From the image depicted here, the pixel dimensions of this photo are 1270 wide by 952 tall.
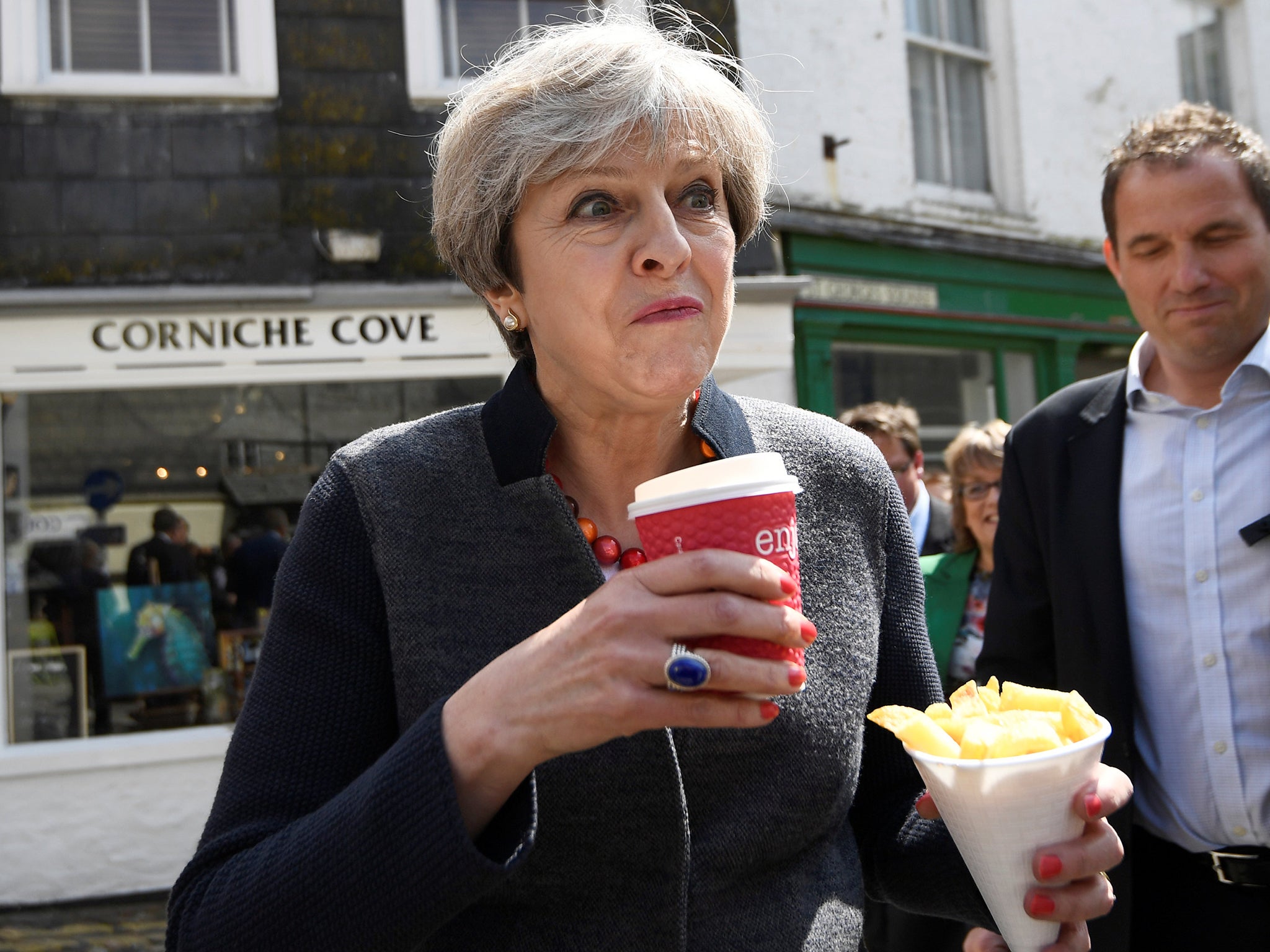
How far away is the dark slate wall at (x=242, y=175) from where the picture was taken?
21.8 ft

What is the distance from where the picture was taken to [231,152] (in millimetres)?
6906

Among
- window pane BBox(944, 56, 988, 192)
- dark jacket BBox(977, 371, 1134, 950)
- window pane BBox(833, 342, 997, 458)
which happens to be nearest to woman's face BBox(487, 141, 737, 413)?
dark jacket BBox(977, 371, 1134, 950)

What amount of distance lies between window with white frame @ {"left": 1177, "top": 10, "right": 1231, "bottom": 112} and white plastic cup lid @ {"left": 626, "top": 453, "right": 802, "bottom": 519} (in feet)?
39.0

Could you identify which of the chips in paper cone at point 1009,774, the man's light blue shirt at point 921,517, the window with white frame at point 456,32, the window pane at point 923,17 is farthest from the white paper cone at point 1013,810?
the window pane at point 923,17

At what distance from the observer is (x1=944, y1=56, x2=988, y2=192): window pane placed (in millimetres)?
9602

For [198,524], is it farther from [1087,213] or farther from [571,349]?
[1087,213]

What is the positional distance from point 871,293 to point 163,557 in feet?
17.8

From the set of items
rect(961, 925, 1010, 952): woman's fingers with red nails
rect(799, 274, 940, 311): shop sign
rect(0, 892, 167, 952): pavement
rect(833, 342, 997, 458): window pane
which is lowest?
rect(0, 892, 167, 952): pavement

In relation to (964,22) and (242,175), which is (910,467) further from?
(964,22)

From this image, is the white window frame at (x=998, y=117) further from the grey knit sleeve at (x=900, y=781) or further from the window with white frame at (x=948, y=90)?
the grey knit sleeve at (x=900, y=781)

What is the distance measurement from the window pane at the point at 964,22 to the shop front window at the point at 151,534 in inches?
222

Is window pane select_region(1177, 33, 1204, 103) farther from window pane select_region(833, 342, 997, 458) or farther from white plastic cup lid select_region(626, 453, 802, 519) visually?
white plastic cup lid select_region(626, 453, 802, 519)

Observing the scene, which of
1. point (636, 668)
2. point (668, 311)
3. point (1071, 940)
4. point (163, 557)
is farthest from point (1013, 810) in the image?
point (163, 557)

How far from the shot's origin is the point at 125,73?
22.8 feet
